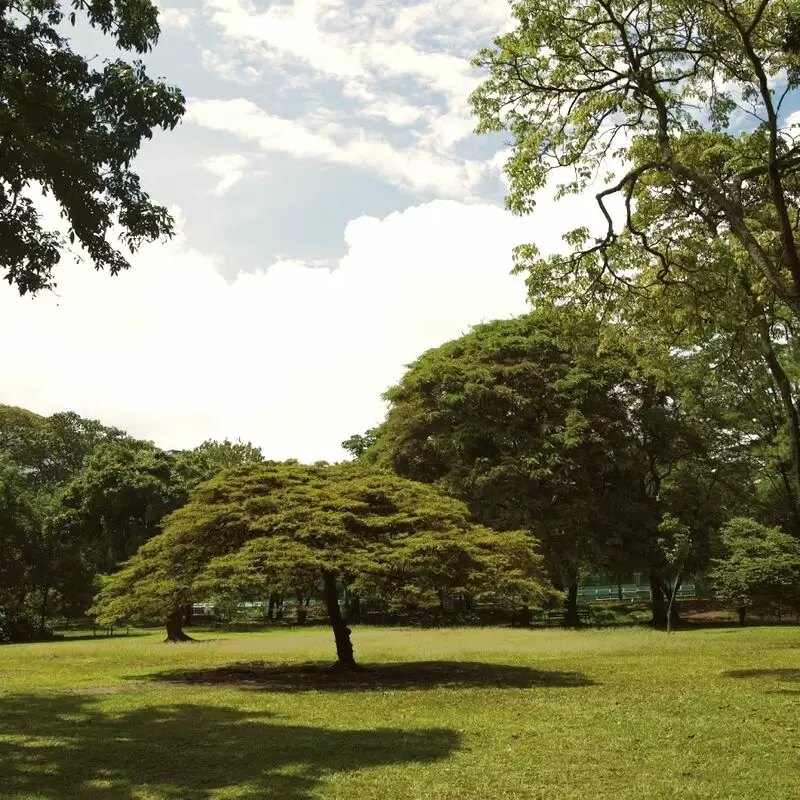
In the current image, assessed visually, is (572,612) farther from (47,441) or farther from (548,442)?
(47,441)

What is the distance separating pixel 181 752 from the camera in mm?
9789

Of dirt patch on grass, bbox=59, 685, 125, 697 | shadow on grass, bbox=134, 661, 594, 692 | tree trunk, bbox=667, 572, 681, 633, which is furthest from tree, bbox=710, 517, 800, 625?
dirt patch on grass, bbox=59, 685, 125, 697

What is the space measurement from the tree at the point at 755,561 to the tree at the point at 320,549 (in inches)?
588

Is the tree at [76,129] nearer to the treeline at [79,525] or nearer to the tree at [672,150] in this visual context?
the tree at [672,150]

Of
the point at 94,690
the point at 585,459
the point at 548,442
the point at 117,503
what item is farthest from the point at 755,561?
the point at 117,503

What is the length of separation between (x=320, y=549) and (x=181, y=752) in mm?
8029

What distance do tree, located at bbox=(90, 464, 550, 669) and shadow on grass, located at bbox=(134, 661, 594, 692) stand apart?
1.27 m

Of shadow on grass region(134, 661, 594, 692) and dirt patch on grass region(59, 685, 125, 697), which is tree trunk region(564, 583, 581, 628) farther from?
dirt patch on grass region(59, 685, 125, 697)

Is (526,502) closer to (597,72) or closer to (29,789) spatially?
(597,72)

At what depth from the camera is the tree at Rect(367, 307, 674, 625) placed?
38.3 meters

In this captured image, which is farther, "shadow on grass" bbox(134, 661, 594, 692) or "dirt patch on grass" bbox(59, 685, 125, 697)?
"shadow on grass" bbox(134, 661, 594, 692)

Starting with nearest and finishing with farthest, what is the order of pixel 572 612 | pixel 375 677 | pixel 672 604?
pixel 375 677, pixel 672 604, pixel 572 612

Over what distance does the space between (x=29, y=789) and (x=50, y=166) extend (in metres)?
8.30

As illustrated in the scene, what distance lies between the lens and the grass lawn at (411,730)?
26.9ft
